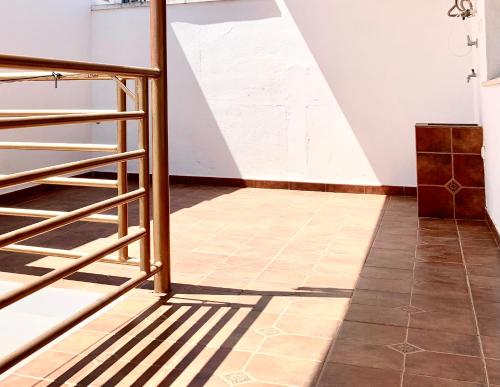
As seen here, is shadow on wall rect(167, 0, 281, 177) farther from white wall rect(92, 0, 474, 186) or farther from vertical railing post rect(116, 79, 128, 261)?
vertical railing post rect(116, 79, 128, 261)

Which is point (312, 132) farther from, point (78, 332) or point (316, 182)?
point (78, 332)

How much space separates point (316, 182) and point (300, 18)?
5.22ft

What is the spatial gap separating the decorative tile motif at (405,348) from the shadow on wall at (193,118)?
3773mm

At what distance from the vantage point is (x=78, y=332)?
6.72 feet

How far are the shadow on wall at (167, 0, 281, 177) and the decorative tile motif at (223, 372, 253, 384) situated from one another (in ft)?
12.9

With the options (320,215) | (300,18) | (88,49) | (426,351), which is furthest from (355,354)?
(88,49)

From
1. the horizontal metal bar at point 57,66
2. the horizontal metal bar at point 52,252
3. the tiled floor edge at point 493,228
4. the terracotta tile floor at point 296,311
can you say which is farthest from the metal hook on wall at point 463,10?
the horizontal metal bar at point 52,252

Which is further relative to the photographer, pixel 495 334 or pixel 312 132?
pixel 312 132

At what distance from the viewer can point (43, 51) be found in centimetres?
514

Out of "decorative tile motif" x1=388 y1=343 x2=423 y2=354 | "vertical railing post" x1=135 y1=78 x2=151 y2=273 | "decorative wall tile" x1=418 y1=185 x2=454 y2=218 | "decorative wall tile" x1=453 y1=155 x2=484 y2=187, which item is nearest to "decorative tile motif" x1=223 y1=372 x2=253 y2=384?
"decorative tile motif" x1=388 y1=343 x2=423 y2=354

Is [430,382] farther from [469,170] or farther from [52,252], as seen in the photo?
[469,170]

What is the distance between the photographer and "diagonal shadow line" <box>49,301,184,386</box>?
172cm

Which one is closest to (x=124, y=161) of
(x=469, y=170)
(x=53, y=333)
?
(x=53, y=333)

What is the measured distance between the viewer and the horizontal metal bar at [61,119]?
144cm
